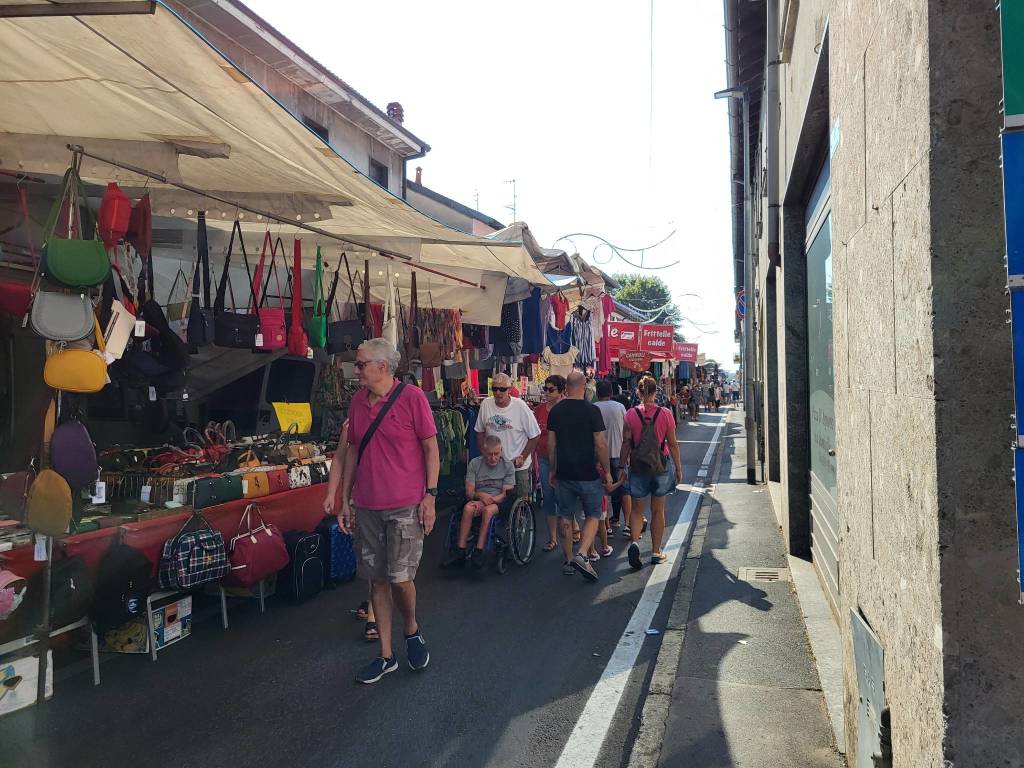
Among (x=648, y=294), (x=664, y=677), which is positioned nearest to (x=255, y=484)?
(x=664, y=677)

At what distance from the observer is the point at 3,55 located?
3680mm

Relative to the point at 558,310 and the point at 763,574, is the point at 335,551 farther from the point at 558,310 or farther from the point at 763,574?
the point at 558,310

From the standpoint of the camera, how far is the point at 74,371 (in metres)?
4.28

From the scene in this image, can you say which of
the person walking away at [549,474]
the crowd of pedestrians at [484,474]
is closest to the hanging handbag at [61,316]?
the crowd of pedestrians at [484,474]

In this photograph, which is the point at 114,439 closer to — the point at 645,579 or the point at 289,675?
the point at 289,675

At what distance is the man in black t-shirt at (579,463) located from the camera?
716 centimetres

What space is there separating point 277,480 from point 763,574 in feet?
15.0

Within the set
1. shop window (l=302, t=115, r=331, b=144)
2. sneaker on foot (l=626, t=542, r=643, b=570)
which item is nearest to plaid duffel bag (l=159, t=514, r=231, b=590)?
sneaker on foot (l=626, t=542, r=643, b=570)

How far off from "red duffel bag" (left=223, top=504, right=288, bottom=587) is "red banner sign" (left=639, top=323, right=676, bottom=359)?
1337cm

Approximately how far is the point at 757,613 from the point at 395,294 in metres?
5.51

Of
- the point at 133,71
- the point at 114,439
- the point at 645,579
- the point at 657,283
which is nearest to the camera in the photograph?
the point at 133,71

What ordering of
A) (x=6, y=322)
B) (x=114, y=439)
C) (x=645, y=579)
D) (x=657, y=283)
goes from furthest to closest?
Answer: (x=657, y=283) < (x=114, y=439) < (x=645, y=579) < (x=6, y=322)

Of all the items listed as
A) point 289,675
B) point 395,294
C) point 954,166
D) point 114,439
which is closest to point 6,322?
point 114,439

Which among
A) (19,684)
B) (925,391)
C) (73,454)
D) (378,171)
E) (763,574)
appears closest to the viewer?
(925,391)
